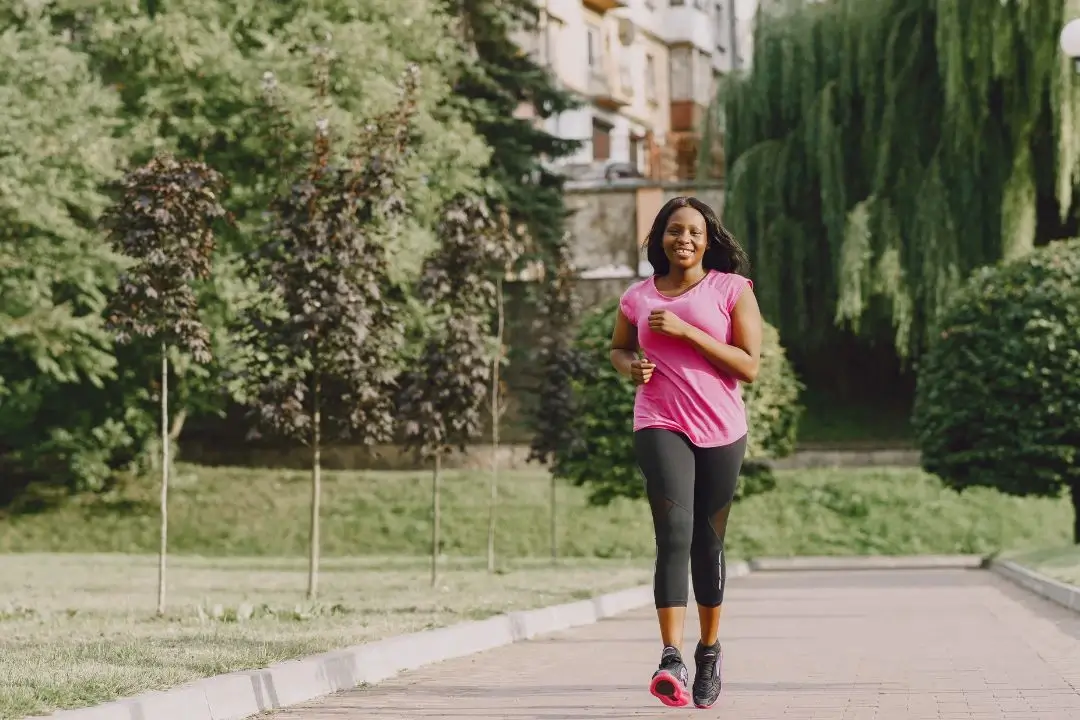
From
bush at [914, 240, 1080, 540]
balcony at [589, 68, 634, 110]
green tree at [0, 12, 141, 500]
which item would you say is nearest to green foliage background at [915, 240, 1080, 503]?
bush at [914, 240, 1080, 540]

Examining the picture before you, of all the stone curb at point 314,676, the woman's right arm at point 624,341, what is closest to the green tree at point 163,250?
the stone curb at point 314,676

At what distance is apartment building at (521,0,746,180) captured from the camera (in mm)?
55828

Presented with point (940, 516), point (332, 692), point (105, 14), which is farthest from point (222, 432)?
point (332, 692)

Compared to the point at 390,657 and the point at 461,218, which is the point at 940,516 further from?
the point at 390,657

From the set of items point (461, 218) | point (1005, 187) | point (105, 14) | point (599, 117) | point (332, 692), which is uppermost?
point (599, 117)

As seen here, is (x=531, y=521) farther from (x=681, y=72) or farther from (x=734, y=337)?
(x=681, y=72)

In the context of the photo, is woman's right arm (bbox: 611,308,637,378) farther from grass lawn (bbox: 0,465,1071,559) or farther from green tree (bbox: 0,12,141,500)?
grass lawn (bbox: 0,465,1071,559)

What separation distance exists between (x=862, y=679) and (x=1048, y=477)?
19.9m

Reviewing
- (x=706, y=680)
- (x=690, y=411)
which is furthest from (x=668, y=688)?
(x=690, y=411)

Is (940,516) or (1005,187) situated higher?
(1005,187)

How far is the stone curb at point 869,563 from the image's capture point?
32.0 meters

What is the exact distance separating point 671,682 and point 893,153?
29.3 metres

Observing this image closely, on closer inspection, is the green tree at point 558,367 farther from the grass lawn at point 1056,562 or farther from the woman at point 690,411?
the woman at point 690,411

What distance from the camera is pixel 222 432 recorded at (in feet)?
147
